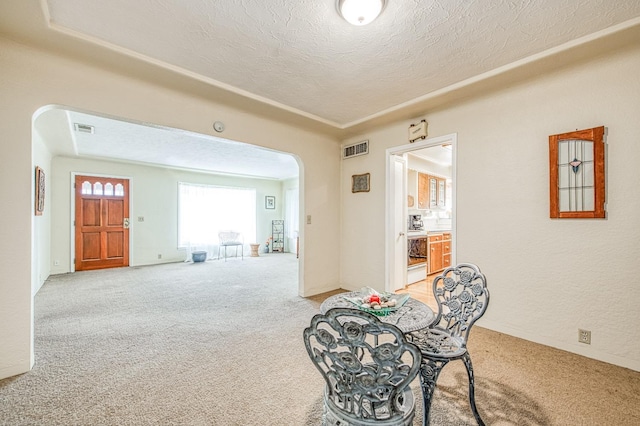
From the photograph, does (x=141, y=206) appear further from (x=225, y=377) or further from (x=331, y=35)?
(x=331, y=35)

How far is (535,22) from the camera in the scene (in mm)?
1915

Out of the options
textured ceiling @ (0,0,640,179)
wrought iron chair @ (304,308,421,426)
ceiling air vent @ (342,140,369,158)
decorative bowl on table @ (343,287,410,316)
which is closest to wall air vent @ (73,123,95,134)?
textured ceiling @ (0,0,640,179)

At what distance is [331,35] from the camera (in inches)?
81.4

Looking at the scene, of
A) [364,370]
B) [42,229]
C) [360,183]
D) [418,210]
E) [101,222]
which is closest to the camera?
[364,370]

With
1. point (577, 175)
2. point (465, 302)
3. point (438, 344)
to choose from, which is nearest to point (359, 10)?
point (465, 302)

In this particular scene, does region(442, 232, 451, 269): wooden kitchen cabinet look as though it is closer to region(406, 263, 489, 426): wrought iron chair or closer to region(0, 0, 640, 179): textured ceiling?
region(0, 0, 640, 179): textured ceiling

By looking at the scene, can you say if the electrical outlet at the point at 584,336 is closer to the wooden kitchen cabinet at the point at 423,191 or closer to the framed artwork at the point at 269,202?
the wooden kitchen cabinet at the point at 423,191

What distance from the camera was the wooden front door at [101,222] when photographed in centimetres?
583

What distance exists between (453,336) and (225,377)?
65.0 inches

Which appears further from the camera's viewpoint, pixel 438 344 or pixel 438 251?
pixel 438 251

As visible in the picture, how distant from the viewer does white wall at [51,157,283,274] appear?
558cm

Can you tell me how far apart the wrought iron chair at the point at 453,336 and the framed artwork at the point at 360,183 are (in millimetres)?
2344

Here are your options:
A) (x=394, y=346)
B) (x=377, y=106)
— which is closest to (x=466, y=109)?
(x=377, y=106)

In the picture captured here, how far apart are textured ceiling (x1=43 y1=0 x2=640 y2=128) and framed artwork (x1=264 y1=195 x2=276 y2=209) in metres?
6.25
